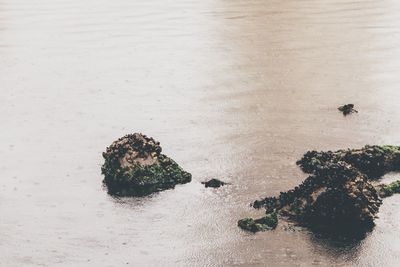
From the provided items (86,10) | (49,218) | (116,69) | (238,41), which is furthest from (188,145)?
(86,10)

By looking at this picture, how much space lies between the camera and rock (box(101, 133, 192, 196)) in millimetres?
10914

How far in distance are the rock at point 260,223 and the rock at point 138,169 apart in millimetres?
1727

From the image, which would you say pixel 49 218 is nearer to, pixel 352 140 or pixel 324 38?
pixel 352 140

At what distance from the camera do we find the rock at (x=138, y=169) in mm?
10914

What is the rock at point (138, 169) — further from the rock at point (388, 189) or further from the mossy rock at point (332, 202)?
the rock at point (388, 189)

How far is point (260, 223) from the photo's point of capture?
383 inches

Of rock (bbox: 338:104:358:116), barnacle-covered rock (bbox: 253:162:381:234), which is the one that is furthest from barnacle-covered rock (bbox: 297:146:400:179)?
rock (bbox: 338:104:358:116)

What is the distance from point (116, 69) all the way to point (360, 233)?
10.0 metres

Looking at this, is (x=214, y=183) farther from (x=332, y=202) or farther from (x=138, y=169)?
(x=332, y=202)

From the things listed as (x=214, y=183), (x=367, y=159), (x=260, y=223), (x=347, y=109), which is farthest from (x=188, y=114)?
(x=260, y=223)

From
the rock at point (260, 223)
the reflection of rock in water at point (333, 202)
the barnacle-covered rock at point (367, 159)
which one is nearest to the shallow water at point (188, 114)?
the rock at point (260, 223)

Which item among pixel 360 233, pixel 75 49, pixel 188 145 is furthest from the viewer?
pixel 75 49

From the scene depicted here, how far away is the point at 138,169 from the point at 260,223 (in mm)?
2201

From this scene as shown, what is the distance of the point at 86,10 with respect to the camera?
2517 cm
